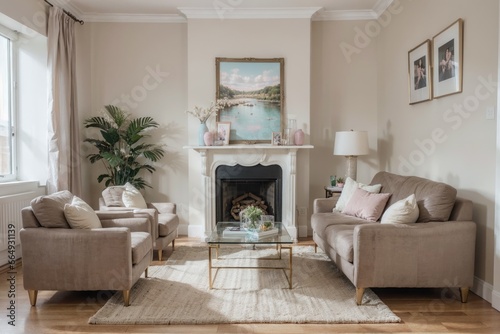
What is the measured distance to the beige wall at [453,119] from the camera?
10.8ft

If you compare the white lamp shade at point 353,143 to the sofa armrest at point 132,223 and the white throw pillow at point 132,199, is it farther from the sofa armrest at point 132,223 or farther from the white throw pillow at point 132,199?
the sofa armrest at point 132,223

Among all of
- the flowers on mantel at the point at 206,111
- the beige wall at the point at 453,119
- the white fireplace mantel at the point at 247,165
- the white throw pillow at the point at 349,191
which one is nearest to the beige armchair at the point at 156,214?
the white fireplace mantel at the point at 247,165

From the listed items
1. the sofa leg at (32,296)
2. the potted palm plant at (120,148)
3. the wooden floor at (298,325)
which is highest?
the potted palm plant at (120,148)

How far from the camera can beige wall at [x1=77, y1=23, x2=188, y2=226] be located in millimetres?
5957

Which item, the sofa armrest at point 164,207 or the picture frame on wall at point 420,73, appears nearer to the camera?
the picture frame on wall at point 420,73

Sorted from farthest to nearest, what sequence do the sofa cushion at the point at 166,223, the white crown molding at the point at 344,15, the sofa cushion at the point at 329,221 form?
the white crown molding at the point at 344,15, the sofa cushion at the point at 166,223, the sofa cushion at the point at 329,221

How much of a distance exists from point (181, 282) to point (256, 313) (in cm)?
97

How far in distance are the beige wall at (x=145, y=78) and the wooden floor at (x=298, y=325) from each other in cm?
279

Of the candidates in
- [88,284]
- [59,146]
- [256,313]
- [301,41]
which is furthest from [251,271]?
[301,41]

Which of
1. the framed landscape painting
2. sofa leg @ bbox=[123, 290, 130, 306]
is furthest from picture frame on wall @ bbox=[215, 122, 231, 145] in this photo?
sofa leg @ bbox=[123, 290, 130, 306]

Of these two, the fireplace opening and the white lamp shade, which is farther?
the fireplace opening

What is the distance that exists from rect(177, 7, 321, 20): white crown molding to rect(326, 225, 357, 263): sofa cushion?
9.80ft

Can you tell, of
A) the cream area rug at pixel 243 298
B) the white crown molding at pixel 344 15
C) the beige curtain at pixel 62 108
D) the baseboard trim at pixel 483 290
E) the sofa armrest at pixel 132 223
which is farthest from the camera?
the white crown molding at pixel 344 15

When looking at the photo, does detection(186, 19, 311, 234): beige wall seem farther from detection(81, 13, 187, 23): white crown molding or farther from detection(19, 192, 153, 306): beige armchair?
detection(19, 192, 153, 306): beige armchair
